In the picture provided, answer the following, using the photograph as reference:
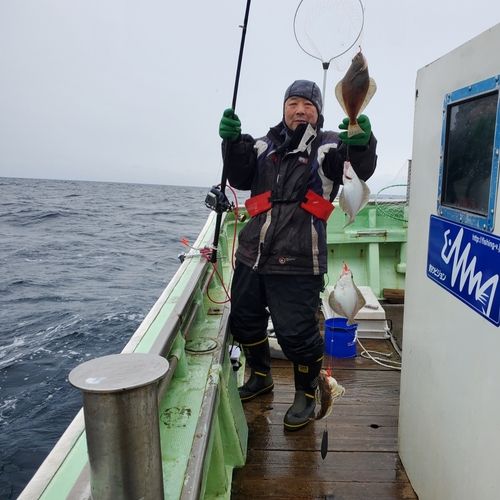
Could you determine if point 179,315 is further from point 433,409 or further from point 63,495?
point 433,409

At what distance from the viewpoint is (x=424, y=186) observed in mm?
2260

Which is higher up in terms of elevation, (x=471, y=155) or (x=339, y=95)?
(x=339, y=95)

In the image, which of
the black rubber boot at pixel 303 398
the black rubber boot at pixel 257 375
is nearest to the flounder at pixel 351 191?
the black rubber boot at pixel 303 398

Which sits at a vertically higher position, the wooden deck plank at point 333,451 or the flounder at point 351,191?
the flounder at point 351,191

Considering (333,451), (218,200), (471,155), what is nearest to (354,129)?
(471,155)

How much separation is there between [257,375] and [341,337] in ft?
3.48

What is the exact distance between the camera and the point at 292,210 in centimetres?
276

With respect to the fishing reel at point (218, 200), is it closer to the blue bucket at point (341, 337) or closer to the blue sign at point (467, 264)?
the blue sign at point (467, 264)

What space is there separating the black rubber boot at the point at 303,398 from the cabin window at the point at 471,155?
4.85 feet

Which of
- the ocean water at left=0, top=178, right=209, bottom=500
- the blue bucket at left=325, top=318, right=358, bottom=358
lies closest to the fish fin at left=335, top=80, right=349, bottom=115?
the blue bucket at left=325, top=318, right=358, bottom=358

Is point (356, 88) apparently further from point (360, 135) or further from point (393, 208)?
point (393, 208)

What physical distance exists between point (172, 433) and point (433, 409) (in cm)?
123

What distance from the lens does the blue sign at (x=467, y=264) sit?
5.26 feet

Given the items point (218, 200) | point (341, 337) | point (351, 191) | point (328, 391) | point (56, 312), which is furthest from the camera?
point (56, 312)
